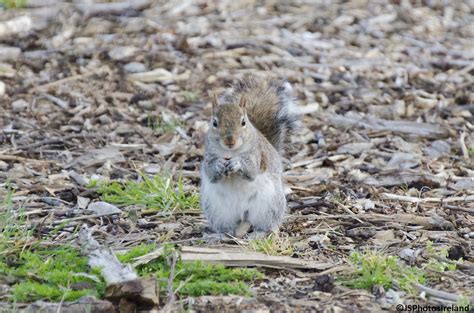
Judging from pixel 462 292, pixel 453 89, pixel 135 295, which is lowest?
pixel 453 89

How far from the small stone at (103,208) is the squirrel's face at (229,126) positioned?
2.21 ft

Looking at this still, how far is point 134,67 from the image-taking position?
22.0ft

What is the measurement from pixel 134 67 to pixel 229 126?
2.66 m

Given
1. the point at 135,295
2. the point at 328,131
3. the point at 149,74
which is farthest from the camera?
the point at 149,74

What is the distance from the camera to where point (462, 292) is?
3.57 metres

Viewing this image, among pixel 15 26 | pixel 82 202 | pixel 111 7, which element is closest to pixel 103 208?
pixel 82 202

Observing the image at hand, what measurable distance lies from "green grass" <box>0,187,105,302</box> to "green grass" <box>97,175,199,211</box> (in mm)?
688

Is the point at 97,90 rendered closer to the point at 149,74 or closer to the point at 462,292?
the point at 149,74

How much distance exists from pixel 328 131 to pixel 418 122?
2.05 ft

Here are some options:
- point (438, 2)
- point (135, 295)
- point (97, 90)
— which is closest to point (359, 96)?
point (97, 90)

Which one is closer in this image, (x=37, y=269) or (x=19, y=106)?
(x=37, y=269)

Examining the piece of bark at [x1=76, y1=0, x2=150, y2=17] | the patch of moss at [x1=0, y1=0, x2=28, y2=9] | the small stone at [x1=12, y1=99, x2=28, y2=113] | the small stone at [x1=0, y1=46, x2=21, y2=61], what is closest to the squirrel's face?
the small stone at [x1=12, y1=99, x2=28, y2=113]

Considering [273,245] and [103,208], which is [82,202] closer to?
[103,208]

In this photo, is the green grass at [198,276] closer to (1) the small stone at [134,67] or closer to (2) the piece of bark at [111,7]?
(1) the small stone at [134,67]
